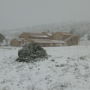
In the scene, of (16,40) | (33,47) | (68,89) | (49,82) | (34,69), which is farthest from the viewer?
(16,40)

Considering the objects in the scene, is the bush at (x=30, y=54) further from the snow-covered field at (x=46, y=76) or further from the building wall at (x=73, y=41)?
the building wall at (x=73, y=41)

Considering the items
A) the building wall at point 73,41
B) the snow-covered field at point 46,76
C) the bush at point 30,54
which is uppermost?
the building wall at point 73,41

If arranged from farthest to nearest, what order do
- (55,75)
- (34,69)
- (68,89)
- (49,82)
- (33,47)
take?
(33,47) → (34,69) → (55,75) → (49,82) → (68,89)

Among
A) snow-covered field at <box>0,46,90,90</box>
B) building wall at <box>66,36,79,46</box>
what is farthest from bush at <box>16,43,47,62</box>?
building wall at <box>66,36,79,46</box>

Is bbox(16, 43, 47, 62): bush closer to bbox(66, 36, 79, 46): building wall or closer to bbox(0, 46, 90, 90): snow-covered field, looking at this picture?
bbox(0, 46, 90, 90): snow-covered field

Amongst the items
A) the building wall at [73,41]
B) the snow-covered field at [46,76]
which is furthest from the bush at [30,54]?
the building wall at [73,41]

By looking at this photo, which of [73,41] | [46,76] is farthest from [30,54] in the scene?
[73,41]

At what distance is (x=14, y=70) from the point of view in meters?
16.0

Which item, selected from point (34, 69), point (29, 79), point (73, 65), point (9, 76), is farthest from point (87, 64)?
point (9, 76)

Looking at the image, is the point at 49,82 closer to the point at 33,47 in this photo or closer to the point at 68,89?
the point at 68,89

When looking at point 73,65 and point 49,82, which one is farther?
point 73,65

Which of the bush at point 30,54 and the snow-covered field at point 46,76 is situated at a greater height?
the bush at point 30,54

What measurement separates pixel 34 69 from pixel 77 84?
15.7 feet

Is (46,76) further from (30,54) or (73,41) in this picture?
(73,41)
